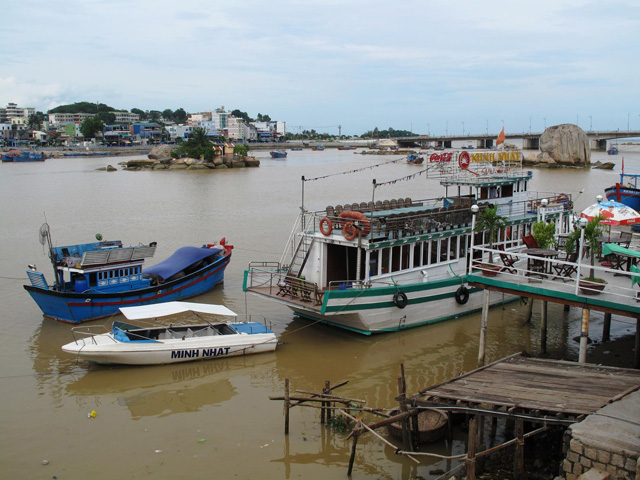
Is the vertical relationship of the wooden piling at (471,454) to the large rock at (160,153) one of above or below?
below

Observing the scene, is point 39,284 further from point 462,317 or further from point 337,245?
point 462,317

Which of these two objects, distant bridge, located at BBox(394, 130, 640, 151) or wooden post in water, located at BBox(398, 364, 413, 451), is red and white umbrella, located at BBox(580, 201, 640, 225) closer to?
wooden post in water, located at BBox(398, 364, 413, 451)

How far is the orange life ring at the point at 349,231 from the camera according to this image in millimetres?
18188

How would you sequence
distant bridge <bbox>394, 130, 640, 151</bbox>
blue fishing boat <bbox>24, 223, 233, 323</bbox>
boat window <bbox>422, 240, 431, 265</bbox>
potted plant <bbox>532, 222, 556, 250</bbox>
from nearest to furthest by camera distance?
potted plant <bbox>532, 222, 556, 250</bbox>, boat window <bbox>422, 240, 431, 265</bbox>, blue fishing boat <bbox>24, 223, 233, 323</bbox>, distant bridge <bbox>394, 130, 640, 151</bbox>

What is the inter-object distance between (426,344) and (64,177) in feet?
242

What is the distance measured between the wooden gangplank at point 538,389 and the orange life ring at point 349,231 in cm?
655

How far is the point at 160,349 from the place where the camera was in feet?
53.8

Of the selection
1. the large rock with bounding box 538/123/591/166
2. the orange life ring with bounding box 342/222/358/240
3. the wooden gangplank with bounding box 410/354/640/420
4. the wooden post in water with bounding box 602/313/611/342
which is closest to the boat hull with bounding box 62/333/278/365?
the orange life ring with bounding box 342/222/358/240

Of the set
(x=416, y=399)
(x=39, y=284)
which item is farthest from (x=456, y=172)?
(x=39, y=284)

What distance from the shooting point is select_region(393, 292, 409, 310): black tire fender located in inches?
730

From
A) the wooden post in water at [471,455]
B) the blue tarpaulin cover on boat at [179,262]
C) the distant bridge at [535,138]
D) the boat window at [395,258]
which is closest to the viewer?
the wooden post in water at [471,455]

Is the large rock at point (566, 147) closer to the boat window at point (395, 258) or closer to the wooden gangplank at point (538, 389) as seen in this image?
the boat window at point (395, 258)

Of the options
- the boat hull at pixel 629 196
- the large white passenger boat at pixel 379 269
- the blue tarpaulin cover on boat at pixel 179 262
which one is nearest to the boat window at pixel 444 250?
the large white passenger boat at pixel 379 269

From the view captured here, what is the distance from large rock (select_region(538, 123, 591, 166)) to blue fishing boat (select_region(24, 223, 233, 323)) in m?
83.8
